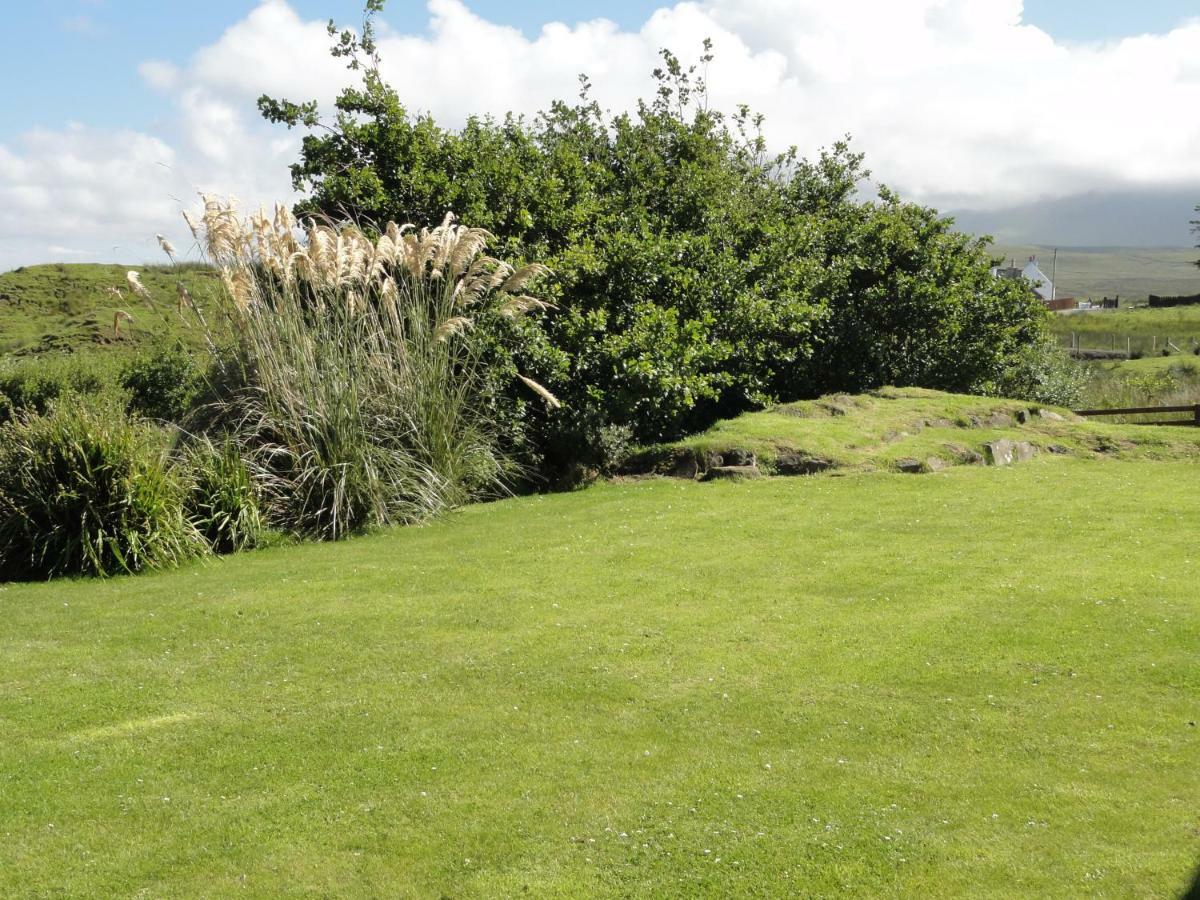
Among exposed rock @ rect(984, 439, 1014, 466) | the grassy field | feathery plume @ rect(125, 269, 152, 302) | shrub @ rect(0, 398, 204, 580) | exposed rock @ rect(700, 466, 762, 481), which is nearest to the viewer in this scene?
shrub @ rect(0, 398, 204, 580)

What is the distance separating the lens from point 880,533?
11.8 metres

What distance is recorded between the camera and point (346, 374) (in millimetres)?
13562

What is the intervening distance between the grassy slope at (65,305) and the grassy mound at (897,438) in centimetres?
2425

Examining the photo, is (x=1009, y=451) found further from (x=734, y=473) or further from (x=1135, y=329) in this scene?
(x=1135, y=329)

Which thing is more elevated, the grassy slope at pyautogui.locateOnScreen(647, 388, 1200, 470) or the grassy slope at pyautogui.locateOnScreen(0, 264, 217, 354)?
the grassy slope at pyautogui.locateOnScreen(0, 264, 217, 354)

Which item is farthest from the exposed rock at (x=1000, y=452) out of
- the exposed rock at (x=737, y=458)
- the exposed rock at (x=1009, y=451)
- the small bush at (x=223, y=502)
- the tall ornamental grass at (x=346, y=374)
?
the small bush at (x=223, y=502)

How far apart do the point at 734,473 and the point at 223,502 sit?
674 centimetres

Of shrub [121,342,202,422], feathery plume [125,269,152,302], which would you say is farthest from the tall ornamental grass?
shrub [121,342,202,422]

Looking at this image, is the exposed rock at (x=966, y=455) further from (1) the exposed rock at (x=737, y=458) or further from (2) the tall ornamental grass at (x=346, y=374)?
(2) the tall ornamental grass at (x=346, y=374)

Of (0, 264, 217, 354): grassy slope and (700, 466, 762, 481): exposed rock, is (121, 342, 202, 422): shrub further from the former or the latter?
(700, 466, 762, 481): exposed rock

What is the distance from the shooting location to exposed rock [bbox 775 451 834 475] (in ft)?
51.9

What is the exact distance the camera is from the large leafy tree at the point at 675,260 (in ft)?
55.9

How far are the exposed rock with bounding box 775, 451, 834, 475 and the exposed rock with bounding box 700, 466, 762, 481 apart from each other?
0.38m

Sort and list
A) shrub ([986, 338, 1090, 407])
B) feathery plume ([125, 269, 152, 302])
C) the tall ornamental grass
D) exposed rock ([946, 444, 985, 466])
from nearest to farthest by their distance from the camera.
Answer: the tall ornamental grass → feathery plume ([125, 269, 152, 302]) → exposed rock ([946, 444, 985, 466]) → shrub ([986, 338, 1090, 407])
